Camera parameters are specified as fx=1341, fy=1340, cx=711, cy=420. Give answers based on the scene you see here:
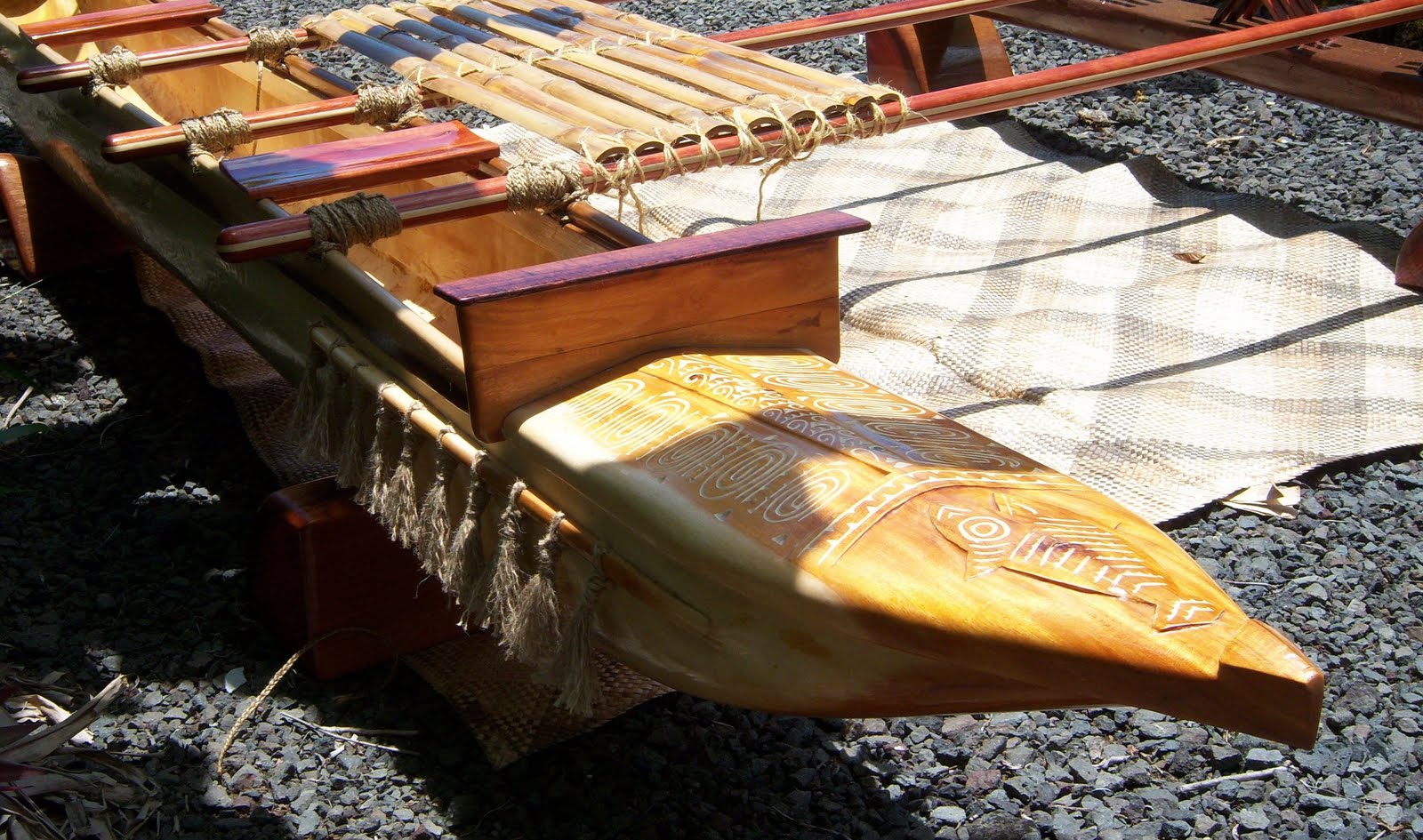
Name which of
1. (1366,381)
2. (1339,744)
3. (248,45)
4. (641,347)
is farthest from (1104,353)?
(248,45)

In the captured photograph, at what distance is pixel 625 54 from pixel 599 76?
192 millimetres

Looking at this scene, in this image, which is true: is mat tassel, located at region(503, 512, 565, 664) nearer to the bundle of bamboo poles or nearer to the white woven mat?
the bundle of bamboo poles

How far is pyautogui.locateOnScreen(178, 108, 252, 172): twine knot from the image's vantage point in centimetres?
278

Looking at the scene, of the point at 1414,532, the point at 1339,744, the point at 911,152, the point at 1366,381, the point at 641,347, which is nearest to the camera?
the point at 641,347

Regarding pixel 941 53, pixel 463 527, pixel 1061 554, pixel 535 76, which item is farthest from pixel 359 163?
pixel 941 53

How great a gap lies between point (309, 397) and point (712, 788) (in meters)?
1.00

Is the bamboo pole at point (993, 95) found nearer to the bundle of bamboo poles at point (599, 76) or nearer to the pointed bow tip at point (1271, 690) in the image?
the bundle of bamboo poles at point (599, 76)

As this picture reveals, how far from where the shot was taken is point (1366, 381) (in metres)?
3.28

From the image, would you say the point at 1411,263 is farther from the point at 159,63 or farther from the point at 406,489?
the point at 159,63

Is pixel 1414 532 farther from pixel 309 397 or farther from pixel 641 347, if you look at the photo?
pixel 309 397

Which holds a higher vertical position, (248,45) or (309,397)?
(248,45)

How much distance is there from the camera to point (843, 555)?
155 centimetres

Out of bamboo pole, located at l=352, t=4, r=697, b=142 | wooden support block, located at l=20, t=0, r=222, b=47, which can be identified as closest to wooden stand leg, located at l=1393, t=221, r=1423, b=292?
bamboo pole, located at l=352, t=4, r=697, b=142

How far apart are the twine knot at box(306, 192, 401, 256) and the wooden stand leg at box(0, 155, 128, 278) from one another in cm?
179
